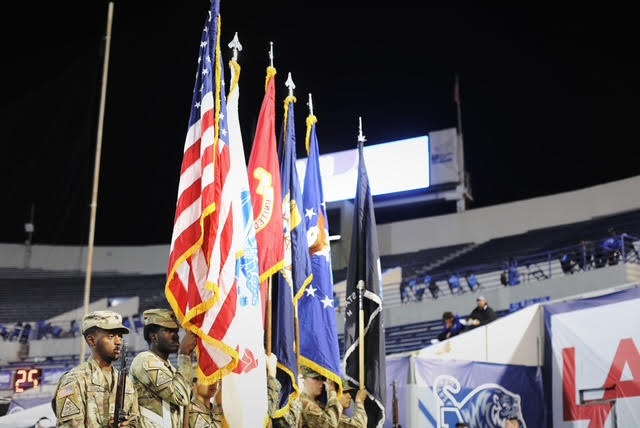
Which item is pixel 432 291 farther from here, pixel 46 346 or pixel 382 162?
pixel 46 346

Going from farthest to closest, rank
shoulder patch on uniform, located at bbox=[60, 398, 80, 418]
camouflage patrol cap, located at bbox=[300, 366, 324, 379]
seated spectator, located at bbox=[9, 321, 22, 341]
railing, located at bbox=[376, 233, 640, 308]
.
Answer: seated spectator, located at bbox=[9, 321, 22, 341]
railing, located at bbox=[376, 233, 640, 308]
camouflage patrol cap, located at bbox=[300, 366, 324, 379]
shoulder patch on uniform, located at bbox=[60, 398, 80, 418]

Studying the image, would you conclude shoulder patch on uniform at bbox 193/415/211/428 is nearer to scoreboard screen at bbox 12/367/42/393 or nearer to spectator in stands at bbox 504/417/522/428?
spectator in stands at bbox 504/417/522/428

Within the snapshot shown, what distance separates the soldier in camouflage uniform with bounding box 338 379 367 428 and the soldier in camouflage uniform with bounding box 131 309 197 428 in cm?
229

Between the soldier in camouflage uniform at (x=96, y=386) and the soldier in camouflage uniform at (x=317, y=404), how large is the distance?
2.38 meters

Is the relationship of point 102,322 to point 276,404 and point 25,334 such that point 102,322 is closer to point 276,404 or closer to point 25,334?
point 276,404

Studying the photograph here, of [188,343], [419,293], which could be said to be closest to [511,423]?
[188,343]

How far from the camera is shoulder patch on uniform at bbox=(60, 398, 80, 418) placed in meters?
4.25

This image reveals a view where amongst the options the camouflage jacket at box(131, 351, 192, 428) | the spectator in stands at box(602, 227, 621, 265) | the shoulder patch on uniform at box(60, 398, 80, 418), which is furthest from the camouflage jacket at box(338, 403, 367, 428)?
the spectator in stands at box(602, 227, 621, 265)

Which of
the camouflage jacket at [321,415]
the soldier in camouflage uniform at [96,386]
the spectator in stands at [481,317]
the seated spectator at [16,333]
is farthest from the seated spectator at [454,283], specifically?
the soldier in camouflage uniform at [96,386]

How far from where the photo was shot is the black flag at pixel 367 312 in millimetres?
8031

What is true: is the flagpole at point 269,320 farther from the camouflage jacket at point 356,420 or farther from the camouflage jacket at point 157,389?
the camouflage jacket at point 157,389

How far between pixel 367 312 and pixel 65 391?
14.7 feet

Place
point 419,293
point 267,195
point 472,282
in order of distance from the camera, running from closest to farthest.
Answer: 1. point 267,195
2. point 472,282
3. point 419,293

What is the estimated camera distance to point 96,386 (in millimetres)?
4398
